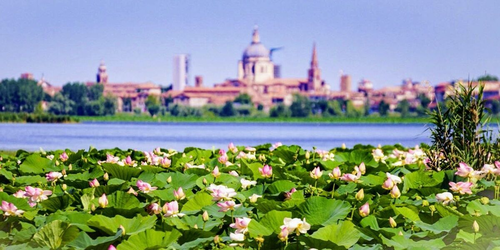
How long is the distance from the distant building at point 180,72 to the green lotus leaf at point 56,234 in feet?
499

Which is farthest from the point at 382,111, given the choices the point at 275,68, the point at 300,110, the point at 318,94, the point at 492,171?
the point at 492,171

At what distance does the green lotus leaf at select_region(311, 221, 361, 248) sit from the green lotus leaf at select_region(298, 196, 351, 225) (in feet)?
0.93

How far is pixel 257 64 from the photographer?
158 meters

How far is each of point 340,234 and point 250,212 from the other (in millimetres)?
670

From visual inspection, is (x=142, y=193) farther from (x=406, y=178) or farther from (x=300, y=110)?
(x=300, y=110)

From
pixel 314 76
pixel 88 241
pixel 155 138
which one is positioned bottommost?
pixel 155 138

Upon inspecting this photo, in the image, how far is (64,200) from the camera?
152 inches

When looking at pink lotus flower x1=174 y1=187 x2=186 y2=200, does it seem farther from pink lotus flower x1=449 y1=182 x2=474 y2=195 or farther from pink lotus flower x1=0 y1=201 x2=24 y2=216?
pink lotus flower x1=449 y1=182 x2=474 y2=195

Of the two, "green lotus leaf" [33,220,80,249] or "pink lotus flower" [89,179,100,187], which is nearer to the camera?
"green lotus leaf" [33,220,80,249]

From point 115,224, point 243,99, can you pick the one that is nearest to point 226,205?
point 115,224

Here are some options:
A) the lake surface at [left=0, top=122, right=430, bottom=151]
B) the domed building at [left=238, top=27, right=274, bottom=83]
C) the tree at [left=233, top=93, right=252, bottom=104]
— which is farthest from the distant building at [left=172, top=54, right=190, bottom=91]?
the lake surface at [left=0, top=122, right=430, bottom=151]

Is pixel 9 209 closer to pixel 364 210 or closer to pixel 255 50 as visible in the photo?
pixel 364 210

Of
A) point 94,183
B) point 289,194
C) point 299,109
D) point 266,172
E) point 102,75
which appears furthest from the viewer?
point 102,75

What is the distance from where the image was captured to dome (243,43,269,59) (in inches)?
6314
